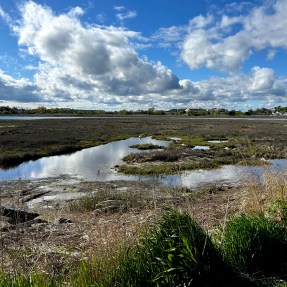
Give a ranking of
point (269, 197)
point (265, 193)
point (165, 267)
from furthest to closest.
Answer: point (265, 193), point (269, 197), point (165, 267)

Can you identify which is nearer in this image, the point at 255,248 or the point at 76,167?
the point at 255,248

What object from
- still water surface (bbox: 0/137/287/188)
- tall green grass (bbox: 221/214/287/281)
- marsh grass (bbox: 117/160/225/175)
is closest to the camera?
tall green grass (bbox: 221/214/287/281)

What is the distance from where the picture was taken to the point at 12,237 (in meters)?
7.07

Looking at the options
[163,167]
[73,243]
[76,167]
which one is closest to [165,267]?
[73,243]

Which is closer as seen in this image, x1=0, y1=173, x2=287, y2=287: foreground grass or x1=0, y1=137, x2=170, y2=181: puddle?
x1=0, y1=173, x2=287, y2=287: foreground grass

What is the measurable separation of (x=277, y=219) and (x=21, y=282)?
5.73m

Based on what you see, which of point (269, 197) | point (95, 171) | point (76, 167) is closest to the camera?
point (269, 197)

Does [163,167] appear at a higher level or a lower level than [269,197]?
lower

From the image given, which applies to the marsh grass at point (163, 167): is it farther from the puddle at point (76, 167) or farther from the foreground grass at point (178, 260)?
the foreground grass at point (178, 260)

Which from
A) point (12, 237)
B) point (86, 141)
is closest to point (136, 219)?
point (12, 237)

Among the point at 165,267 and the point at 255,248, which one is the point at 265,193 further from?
the point at 165,267

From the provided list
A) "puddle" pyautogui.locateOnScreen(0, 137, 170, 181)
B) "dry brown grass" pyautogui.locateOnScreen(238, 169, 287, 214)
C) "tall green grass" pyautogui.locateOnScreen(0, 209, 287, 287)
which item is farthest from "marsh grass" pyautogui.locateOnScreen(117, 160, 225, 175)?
"tall green grass" pyautogui.locateOnScreen(0, 209, 287, 287)

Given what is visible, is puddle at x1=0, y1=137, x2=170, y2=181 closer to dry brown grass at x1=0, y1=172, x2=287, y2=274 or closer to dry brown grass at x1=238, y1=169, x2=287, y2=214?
dry brown grass at x1=238, y1=169, x2=287, y2=214

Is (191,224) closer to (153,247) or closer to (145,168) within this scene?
(153,247)
